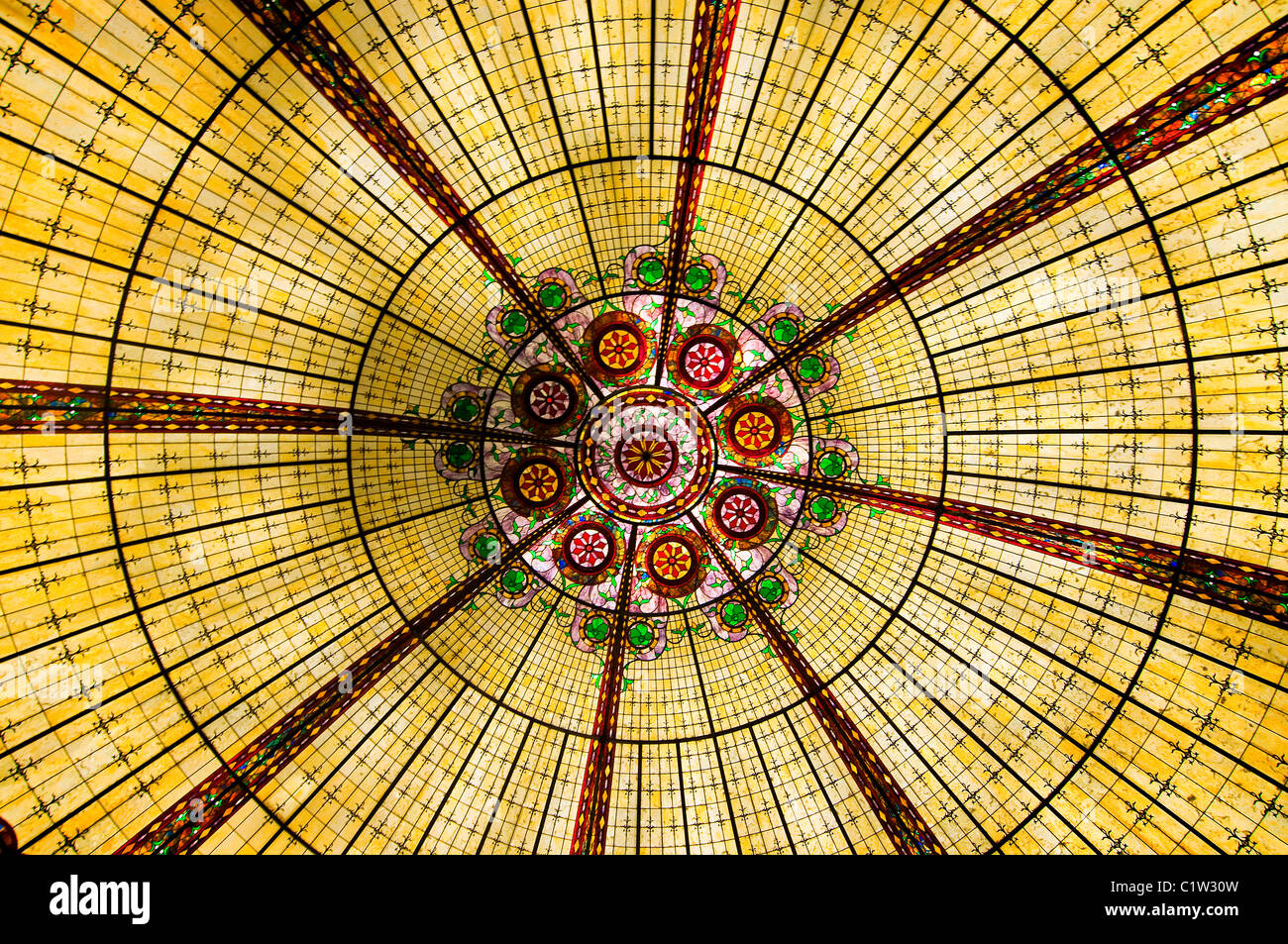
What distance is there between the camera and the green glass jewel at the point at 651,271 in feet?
60.4

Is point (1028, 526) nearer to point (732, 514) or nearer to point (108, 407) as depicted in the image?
point (732, 514)

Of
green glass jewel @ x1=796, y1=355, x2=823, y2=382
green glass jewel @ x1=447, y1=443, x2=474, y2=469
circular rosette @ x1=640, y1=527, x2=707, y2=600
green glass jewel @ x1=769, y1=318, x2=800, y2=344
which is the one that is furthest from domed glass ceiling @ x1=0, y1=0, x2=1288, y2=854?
green glass jewel @ x1=769, y1=318, x2=800, y2=344

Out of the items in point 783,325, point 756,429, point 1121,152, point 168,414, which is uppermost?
point 1121,152

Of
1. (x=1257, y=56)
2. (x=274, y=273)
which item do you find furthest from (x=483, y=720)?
(x=1257, y=56)

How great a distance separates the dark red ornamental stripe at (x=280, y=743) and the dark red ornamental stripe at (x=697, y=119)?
11.5m

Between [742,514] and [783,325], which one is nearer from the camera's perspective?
[783,325]

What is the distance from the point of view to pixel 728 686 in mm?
19484

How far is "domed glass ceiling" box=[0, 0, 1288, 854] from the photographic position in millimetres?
13016

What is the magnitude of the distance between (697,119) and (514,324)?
7648mm

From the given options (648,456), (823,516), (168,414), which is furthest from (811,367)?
(168,414)

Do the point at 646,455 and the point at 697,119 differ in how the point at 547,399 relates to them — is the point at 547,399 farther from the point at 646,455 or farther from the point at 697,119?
the point at 697,119

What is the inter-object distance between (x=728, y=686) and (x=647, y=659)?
2.73m

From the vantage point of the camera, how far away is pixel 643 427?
20688 mm

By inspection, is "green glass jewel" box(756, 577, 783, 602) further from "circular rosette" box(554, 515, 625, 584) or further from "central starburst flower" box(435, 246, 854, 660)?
"circular rosette" box(554, 515, 625, 584)
